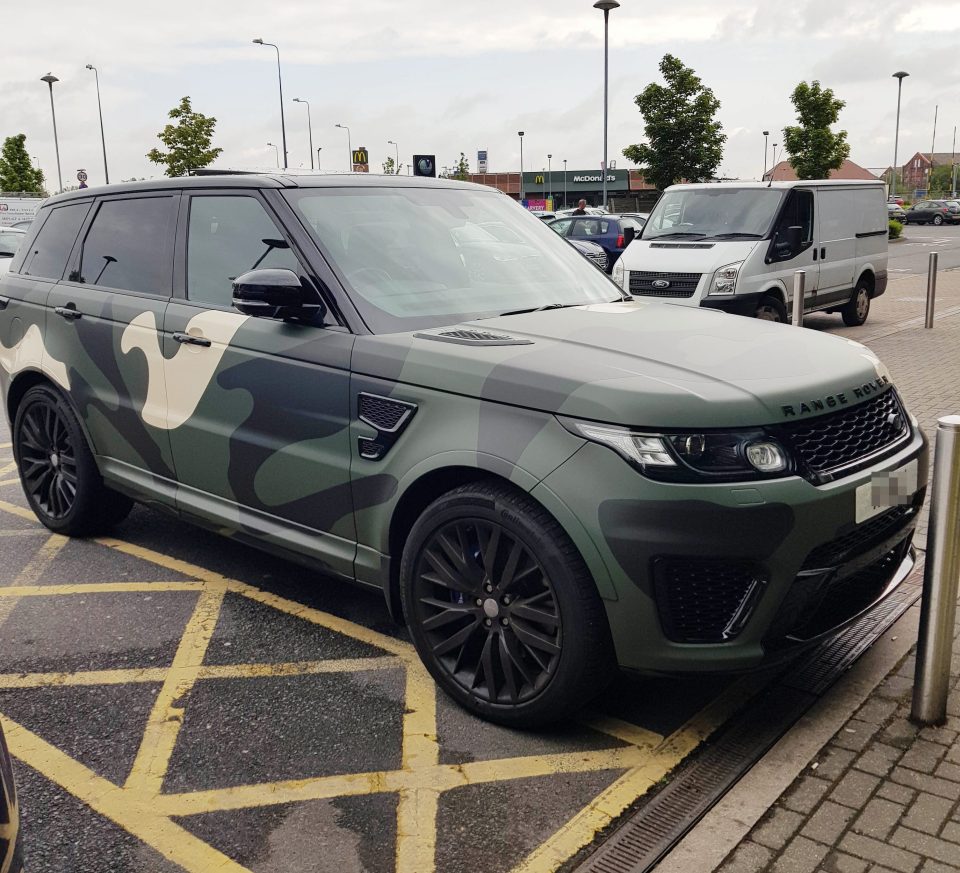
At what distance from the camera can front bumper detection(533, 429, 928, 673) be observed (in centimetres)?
289

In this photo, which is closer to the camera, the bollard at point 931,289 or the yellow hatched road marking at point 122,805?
the yellow hatched road marking at point 122,805

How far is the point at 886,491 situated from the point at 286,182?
8.14 feet

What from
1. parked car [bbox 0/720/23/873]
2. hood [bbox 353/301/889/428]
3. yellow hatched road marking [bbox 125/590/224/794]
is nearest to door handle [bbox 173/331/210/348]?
hood [bbox 353/301/889/428]

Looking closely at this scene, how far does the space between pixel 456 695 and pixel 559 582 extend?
27.8 inches

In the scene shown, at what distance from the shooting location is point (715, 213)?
1226cm

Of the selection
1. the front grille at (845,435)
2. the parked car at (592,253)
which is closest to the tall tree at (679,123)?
the parked car at (592,253)

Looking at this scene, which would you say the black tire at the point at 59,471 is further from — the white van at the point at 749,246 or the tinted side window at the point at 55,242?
the white van at the point at 749,246

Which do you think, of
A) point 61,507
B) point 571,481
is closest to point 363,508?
point 571,481

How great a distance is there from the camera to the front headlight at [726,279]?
11.2 metres

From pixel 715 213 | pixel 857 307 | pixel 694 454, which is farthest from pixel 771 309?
pixel 694 454

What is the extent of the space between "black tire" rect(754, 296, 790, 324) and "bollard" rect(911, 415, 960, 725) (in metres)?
8.48

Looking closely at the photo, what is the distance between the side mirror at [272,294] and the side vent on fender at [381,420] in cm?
45

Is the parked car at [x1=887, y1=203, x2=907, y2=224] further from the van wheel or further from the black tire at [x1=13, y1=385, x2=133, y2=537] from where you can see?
the black tire at [x1=13, y1=385, x2=133, y2=537]

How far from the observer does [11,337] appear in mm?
5453
